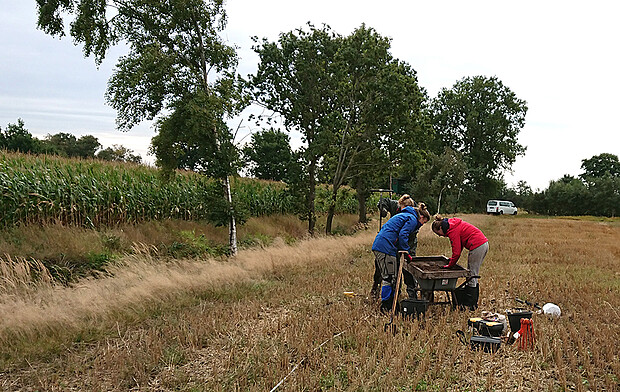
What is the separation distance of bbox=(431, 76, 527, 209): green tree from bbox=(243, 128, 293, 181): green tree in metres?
26.0

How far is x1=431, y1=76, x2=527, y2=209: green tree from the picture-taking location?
198 feet

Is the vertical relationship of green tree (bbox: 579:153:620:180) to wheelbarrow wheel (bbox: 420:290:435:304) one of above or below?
above

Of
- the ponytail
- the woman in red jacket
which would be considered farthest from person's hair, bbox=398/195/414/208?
the woman in red jacket

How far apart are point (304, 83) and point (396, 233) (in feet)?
52.2

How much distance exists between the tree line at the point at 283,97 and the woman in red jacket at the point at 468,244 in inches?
310

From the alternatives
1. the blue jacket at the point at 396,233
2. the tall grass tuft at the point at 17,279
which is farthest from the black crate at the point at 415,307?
the tall grass tuft at the point at 17,279

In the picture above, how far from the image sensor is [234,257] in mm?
13430

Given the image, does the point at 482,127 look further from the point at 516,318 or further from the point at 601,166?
the point at 516,318

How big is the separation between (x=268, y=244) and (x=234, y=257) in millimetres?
3358

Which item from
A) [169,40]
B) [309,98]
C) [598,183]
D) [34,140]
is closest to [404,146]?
[309,98]

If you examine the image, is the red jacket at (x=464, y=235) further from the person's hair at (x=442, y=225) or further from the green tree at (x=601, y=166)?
the green tree at (x=601, y=166)

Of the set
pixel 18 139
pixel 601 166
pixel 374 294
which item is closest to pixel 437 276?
pixel 374 294

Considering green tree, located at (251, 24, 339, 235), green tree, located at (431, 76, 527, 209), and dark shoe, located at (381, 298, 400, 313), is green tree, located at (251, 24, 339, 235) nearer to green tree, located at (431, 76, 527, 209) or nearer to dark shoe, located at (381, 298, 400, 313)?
dark shoe, located at (381, 298, 400, 313)

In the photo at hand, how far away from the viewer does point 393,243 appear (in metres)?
7.77
